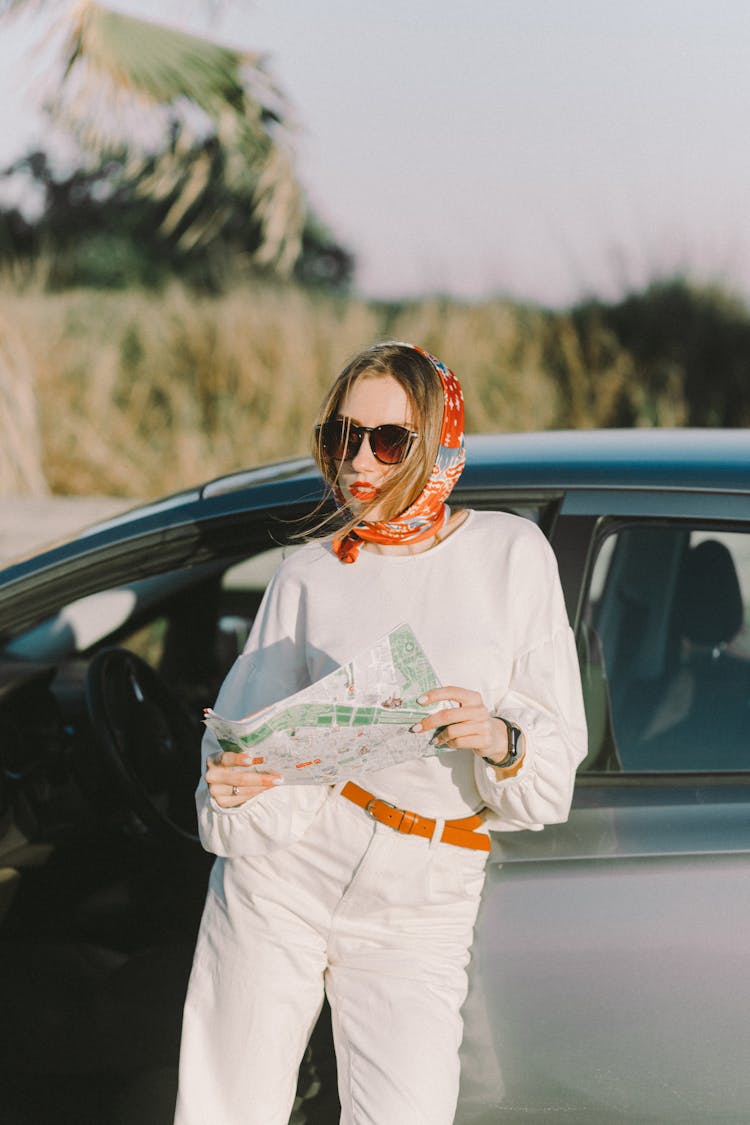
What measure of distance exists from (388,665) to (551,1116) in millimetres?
930

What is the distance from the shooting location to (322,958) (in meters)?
1.88

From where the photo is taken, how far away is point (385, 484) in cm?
182

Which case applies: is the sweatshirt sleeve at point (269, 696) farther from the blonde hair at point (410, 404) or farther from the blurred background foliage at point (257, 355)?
the blurred background foliage at point (257, 355)

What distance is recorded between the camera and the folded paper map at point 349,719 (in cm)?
159

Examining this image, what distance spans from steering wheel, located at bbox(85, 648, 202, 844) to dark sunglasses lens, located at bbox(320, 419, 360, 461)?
3.47 ft

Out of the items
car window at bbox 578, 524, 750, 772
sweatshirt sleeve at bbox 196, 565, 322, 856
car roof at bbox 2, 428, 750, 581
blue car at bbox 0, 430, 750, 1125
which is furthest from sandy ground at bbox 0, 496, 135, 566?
sweatshirt sleeve at bbox 196, 565, 322, 856

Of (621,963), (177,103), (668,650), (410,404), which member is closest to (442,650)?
(410,404)

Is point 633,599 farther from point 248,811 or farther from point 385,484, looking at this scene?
point 248,811

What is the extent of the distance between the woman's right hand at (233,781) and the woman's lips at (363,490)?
43 centimetres

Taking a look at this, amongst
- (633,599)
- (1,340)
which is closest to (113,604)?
(633,599)

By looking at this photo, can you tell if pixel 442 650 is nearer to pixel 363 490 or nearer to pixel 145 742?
pixel 363 490

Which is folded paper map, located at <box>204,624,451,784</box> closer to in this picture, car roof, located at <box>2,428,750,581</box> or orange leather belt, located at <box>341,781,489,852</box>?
orange leather belt, located at <box>341,781,489,852</box>

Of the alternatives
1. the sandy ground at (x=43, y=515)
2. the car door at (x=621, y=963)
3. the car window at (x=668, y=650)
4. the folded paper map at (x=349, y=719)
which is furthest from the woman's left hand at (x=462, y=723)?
the sandy ground at (x=43, y=515)

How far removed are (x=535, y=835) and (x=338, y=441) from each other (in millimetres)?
741
